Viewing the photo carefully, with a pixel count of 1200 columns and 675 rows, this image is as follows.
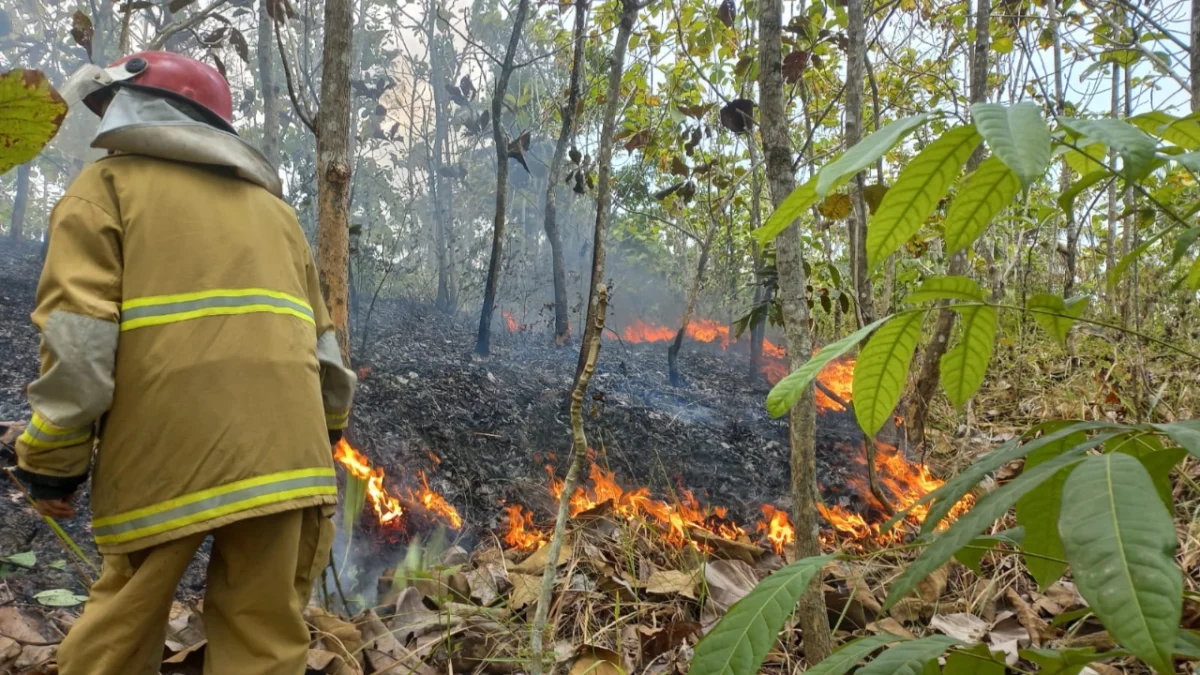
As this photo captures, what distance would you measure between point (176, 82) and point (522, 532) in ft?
7.19

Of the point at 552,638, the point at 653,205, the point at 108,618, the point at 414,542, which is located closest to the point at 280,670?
the point at 108,618

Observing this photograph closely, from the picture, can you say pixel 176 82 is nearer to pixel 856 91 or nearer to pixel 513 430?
pixel 856 91

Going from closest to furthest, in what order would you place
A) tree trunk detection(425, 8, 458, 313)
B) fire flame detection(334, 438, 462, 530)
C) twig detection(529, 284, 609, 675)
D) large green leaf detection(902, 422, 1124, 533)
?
1. large green leaf detection(902, 422, 1124, 533)
2. twig detection(529, 284, 609, 675)
3. fire flame detection(334, 438, 462, 530)
4. tree trunk detection(425, 8, 458, 313)

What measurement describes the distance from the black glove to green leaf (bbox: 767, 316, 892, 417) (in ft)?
5.10

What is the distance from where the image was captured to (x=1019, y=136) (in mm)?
516

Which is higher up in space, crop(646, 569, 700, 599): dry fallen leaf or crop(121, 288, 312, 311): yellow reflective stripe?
crop(121, 288, 312, 311): yellow reflective stripe

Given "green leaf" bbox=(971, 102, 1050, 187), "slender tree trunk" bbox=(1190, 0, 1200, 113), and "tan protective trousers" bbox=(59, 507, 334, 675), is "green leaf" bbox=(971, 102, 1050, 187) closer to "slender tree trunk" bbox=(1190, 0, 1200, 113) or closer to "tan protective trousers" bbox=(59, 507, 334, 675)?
"tan protective trousers" bbox=(59, 507, 334, 675)

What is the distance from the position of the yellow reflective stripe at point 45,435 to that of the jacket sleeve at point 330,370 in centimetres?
59

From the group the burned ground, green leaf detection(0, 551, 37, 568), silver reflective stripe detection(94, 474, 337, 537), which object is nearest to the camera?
silver reflective stripe detection(94, 474, 337, 537)

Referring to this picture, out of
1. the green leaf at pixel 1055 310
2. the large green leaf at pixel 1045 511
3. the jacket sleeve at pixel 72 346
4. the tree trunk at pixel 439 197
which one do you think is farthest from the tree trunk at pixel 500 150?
the large green leaf at pixel 1045 511

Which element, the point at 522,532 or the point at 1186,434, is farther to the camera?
the point at 522,532

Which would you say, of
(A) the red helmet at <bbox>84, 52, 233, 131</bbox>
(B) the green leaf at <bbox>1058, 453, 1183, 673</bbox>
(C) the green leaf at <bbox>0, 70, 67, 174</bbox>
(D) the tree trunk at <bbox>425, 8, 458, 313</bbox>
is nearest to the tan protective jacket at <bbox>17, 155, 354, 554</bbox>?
(A) the red helmet at <bbox>84, 52, 233, 131</bbox>

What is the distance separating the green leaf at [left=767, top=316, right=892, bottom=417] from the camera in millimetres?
760

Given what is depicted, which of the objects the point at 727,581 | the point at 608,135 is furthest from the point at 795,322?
→ the point at 608,135
